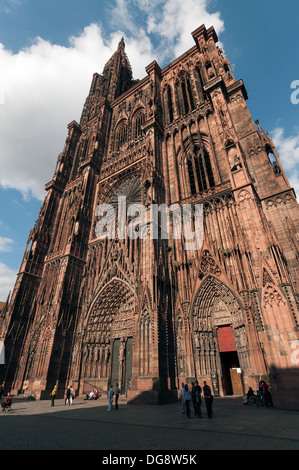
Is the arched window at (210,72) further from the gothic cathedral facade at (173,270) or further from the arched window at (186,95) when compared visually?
the arched window at (186,95)

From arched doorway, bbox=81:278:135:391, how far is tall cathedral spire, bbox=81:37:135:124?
36346 millimetres

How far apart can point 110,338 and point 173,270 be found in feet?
26.2

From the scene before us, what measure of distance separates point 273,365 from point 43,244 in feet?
84.3

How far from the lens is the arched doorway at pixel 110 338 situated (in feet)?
60.3

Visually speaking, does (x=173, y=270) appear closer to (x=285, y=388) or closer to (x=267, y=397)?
(x=267, y=397)

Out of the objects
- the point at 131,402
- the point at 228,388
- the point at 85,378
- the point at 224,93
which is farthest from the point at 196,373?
the point at 224,93

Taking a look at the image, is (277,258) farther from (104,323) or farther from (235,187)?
(104,323)

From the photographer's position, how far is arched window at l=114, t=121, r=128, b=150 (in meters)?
34.3

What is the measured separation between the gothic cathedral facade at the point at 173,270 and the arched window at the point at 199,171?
0.43 ft

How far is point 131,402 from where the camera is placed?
45.3 feet

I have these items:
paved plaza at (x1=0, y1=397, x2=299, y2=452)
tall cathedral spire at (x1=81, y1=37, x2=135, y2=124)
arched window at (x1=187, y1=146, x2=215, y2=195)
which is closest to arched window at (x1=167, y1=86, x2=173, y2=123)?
arched window at (x1=187, y1=146, x2=215, y2=195)

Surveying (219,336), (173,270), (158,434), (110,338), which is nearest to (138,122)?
(173,270)

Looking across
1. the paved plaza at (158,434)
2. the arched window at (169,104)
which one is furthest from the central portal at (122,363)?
the arched window at (169,104)
